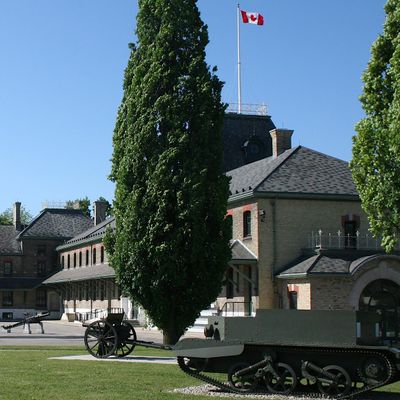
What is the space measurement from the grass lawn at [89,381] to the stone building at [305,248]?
17.1 m

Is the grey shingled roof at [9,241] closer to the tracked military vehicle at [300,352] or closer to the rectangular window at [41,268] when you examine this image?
the rectangular window at [41,268]

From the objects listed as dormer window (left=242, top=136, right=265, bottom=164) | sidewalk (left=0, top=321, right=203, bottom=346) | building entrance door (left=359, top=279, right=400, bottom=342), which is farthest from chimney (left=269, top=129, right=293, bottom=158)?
sidewalk (left=0, top=321, right=203, bottom=346)

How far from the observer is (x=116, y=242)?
90.1 ft

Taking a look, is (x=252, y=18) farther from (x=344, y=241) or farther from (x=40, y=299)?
(x=40, y=299)

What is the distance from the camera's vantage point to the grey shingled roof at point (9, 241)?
244 ft

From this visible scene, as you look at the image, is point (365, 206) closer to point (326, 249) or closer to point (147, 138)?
point (147, 138)

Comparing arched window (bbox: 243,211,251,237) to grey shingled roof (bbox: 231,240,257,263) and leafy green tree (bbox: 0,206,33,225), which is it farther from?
leafy green tree (bbox: 0,206,33,225)

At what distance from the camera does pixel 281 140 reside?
140ft

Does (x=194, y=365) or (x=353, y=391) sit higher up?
(x=194, y=365)

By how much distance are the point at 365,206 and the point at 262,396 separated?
37.6ft

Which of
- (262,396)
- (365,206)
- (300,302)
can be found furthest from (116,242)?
(262,396)

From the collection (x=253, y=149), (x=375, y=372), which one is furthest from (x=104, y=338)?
(x=253, y=149)

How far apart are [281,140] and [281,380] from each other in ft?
95.0

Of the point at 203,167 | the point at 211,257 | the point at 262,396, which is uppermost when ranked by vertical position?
the point at 203,167
